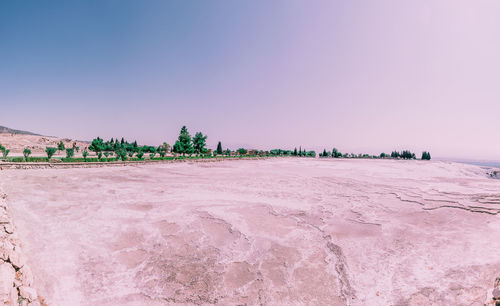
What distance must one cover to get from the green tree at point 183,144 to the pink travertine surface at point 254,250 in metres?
46.6

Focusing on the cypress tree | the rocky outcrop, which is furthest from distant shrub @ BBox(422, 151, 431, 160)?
the rocky outcrop

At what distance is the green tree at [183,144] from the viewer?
59597mm

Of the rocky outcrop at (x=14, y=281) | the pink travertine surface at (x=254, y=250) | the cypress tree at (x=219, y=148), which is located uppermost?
the cypress tree at (x=219, y=148)

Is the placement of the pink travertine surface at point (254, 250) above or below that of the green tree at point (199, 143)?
below

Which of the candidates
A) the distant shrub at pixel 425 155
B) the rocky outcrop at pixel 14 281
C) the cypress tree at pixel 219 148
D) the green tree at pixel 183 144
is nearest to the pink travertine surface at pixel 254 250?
the rocky outcrop at pixel 14 281

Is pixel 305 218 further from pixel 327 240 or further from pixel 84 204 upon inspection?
pixel 84 204

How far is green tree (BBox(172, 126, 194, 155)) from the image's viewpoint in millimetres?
59597

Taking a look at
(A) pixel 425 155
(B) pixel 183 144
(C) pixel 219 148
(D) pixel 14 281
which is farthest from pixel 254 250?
(A) pixel 425 155

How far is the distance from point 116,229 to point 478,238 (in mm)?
15417

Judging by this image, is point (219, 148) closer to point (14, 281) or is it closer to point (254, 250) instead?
point (254, 250)

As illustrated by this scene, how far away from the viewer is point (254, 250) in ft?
24.7

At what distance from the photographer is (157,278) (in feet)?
19.4

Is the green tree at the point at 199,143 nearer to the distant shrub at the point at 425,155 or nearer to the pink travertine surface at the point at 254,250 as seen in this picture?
the pink travertine surface at the point at 254,250

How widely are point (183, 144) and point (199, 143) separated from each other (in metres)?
6.26
